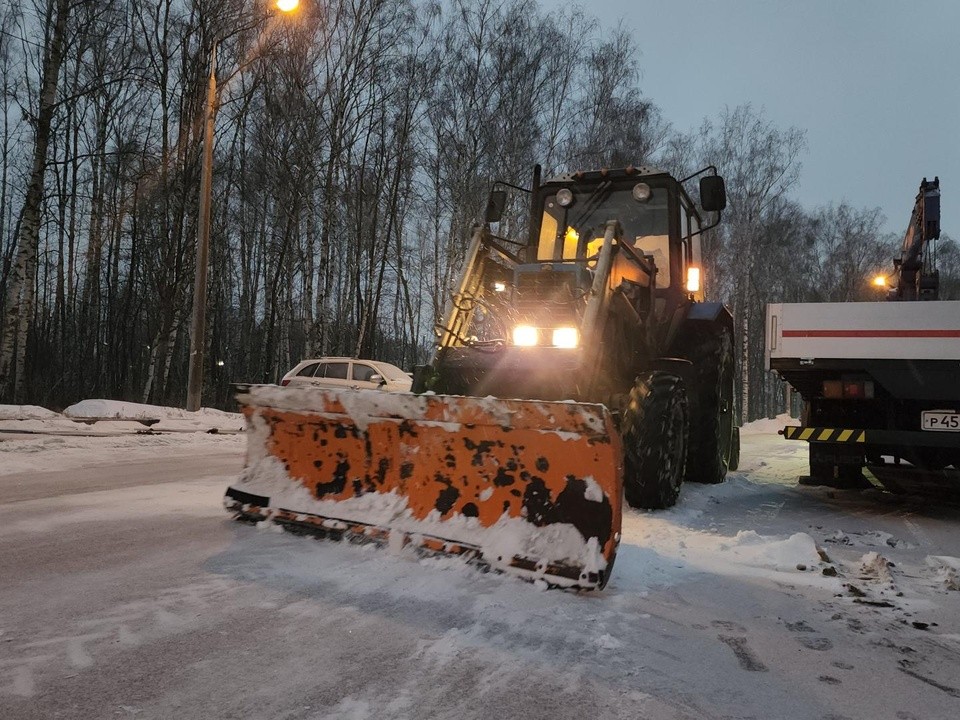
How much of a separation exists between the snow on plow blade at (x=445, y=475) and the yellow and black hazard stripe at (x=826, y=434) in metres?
3.65

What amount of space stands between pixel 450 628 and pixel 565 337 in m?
2.72

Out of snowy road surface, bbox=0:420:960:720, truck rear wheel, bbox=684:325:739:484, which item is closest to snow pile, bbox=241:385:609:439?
snowy road surface, bbox=0:420:960:720

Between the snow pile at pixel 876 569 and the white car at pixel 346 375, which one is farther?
the white car at pixel 346 375

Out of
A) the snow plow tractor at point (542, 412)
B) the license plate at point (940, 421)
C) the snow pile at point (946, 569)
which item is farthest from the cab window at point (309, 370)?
the snow pile at point (946, 569)

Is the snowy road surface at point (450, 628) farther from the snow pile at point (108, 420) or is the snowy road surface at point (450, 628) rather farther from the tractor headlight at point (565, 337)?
the snow pile at point (108, 420)

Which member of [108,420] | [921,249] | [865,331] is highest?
[921,249]

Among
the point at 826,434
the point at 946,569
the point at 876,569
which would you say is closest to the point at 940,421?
the point at 826,434

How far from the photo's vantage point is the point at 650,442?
493 cm

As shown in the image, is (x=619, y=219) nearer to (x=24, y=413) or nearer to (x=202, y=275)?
(x=202, y=275)

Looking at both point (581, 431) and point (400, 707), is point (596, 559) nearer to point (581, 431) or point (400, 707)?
point (581, 431)

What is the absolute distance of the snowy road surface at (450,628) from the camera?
2.11m

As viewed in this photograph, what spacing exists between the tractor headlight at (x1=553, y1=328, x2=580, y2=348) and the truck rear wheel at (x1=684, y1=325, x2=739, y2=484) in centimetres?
245

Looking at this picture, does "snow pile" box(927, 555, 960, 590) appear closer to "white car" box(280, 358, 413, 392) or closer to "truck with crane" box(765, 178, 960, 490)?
"truck with crane" box(765, 178, 960, 490)

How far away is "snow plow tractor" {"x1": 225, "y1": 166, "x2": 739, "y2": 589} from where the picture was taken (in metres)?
3.40
